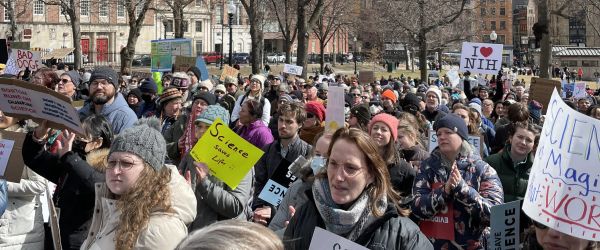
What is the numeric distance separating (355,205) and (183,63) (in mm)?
13745

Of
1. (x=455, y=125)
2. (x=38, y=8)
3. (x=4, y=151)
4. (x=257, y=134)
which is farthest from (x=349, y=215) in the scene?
(x=38, y=8)

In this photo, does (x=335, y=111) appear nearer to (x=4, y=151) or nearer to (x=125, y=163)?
(x=4, y=151)

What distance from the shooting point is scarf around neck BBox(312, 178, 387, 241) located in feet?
9.91

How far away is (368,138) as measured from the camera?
3.28 metres

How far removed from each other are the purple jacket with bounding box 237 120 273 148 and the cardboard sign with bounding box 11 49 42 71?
10351 millimetres

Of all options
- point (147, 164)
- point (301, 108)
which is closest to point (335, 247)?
point (147, 164)

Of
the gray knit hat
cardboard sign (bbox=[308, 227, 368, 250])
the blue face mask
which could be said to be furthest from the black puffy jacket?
the blue face mask

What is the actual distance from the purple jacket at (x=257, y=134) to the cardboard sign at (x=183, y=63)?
9.43 m

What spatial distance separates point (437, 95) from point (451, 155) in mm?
5571

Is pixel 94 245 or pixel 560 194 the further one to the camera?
pixel 94 245

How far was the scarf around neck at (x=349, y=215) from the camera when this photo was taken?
3.02m

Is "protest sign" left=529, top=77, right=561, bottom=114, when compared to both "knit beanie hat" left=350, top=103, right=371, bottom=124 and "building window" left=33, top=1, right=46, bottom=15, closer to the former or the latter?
"knit beanie hat" left=350, top=103, right=371, bottom=124

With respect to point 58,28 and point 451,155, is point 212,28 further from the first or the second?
point 451,155

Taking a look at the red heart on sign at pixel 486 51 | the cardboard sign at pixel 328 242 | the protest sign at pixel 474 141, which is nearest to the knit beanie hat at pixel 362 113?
the protest sign at pixel 474 141
